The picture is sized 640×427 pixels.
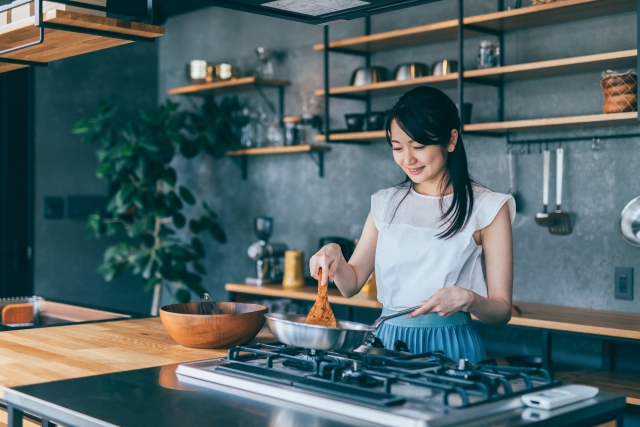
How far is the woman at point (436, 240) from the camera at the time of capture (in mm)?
1953

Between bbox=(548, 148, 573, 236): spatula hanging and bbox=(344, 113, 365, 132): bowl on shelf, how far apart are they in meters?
1.13

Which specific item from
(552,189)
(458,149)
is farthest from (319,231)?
(458,149)

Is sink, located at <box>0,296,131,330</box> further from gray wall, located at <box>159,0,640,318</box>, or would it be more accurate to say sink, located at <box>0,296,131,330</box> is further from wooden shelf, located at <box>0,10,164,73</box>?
gray wall, located at <box>159,0,640,318</box>

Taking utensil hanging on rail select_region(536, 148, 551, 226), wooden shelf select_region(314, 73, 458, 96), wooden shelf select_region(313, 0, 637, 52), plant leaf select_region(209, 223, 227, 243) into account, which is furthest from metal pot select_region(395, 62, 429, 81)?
plant leaf select_region(209, 223, 227, 243)

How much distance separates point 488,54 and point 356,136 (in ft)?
2.85

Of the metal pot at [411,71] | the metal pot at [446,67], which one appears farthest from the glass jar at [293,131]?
the metal pot at [446,67]

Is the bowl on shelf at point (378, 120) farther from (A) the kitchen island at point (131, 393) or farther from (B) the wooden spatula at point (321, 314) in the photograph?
(B) the wooden spatula at point (321, 314)

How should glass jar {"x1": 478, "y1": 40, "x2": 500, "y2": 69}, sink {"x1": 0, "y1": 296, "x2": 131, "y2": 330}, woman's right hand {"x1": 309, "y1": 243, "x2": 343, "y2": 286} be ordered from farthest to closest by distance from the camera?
glass jar {"x1": 478, "y1": 40, "x2": 500, "y2": 69} < sink {"x1": 0, "y1": 296, "x2": 131, "y2": 330} < woman's right hand {"x1": 309, "y1": 243, "x2": 343, "y2": 286}

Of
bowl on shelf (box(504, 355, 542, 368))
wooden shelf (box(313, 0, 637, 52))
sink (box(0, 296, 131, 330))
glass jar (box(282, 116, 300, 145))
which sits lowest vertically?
bowl on shelf (box(504, 355, 542, 368))

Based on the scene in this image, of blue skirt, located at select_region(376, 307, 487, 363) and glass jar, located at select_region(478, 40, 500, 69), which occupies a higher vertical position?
glass jar, located at select_region(478, 40, 500, 69)

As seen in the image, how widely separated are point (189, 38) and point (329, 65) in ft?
4.76

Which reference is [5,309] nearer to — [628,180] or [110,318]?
[110,318]

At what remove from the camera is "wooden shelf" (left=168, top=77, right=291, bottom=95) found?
482 cm

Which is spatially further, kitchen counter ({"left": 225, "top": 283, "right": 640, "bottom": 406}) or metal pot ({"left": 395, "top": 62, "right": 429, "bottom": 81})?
metal pot ({"left": 395, "top": 62, "right": 429, "bottom": 81})
